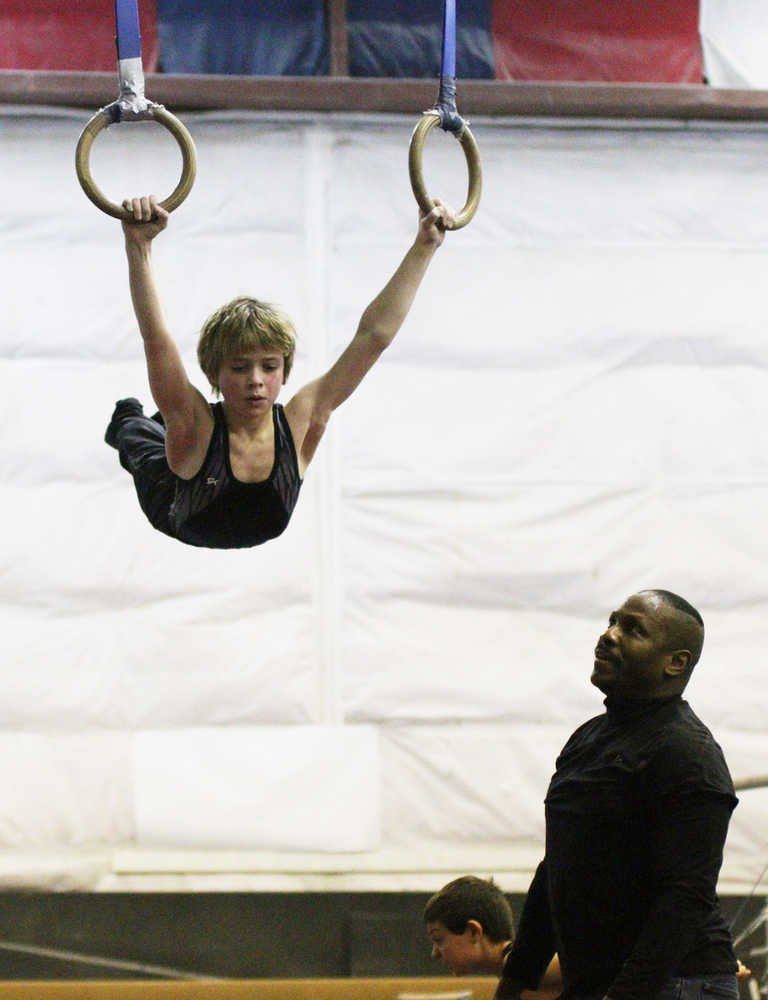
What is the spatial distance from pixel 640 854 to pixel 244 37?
10.5 ft

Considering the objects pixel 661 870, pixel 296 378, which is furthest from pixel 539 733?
pixel 661 870

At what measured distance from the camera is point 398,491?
14.2 feet

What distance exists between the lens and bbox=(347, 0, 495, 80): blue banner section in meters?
4.51

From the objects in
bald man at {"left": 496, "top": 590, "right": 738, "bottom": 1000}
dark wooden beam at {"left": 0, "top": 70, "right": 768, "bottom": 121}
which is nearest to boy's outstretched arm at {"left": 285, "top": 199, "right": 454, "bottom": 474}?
bald man at {"left": 496, "top": 590, "right": 738, "bottom": 1000}

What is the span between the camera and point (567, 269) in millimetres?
4430

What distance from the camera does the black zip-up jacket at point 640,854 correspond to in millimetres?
2080

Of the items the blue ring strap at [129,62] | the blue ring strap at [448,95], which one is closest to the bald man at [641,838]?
the blue ring strap at [448,95]

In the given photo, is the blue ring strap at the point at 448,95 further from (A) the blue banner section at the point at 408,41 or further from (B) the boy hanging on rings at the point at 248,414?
(A) the blue banner section at the point at 408,41

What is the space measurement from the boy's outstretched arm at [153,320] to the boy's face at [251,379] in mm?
69

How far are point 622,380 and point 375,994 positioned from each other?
79.4 inches

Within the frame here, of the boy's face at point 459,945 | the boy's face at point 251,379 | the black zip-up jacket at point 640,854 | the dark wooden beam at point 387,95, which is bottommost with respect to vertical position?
the boy's face at point 459,945

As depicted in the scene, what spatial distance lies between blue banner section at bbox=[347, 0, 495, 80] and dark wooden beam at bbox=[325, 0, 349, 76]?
47 mm

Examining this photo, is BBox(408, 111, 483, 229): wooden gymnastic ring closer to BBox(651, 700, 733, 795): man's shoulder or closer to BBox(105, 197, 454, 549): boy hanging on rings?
BBox(105, 197, 454, 549): boy hanging on rings

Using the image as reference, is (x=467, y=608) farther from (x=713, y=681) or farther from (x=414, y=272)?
(x=414, y=272)
